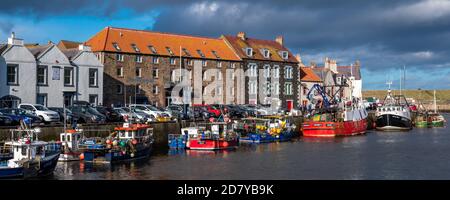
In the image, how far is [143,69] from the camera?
70750 mm

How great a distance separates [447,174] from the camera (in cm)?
A: 3322

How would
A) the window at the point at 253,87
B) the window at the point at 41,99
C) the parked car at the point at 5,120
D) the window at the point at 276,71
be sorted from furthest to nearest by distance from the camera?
1. the window at the point at 276,71
2. the window at the point at 253,87
3. the window at the point at 41,99
4. the parked car at the point at 5,120

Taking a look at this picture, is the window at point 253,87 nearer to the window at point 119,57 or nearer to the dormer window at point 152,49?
the dormer window at point 152,49

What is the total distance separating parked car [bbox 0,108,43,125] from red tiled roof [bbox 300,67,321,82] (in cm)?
6235

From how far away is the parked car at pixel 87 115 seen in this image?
1885 inches

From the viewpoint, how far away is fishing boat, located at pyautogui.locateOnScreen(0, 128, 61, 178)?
2866 centimetres

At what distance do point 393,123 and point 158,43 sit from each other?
33.5 m

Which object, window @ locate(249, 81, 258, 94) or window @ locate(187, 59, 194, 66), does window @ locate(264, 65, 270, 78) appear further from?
window @ locate(187, 59, 194, 66)

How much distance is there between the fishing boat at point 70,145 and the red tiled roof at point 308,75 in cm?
6456

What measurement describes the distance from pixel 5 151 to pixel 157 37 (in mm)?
45477

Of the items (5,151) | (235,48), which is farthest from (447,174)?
(235,48)

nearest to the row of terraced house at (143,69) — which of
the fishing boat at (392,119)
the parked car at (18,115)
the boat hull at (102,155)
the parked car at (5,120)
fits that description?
the parked car at (18,115)
